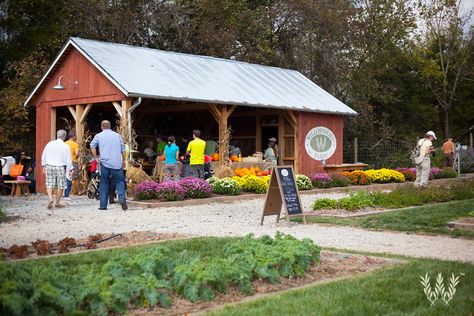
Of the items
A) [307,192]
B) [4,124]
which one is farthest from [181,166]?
[4,124]

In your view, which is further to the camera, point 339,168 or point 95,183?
point 339,168

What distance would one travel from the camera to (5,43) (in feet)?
106

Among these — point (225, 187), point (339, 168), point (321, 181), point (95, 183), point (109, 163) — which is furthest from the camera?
point (339, 168)

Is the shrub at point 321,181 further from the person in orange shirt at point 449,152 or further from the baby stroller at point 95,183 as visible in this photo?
the person in orange shirt at point 449,152

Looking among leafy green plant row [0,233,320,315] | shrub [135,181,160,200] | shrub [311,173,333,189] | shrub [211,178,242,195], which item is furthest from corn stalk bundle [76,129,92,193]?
leafy green plant row [0,233,320,315]

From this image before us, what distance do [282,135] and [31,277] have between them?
73.4 ft

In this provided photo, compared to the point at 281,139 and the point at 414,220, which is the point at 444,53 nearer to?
the point at 281,139

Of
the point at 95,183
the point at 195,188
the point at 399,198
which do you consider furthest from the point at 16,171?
the point at 399,198

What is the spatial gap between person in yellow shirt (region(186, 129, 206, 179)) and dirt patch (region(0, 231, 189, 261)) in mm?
8881

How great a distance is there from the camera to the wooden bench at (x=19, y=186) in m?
21.3

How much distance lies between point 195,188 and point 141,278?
12041 millimetres

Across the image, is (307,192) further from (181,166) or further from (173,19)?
(173,19)

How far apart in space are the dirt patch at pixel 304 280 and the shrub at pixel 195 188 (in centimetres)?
947

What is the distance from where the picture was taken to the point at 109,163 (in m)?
15.9
